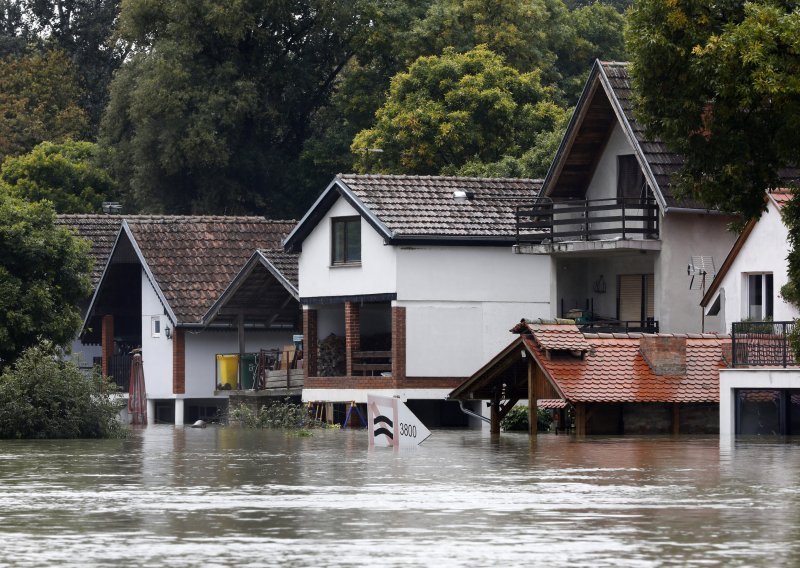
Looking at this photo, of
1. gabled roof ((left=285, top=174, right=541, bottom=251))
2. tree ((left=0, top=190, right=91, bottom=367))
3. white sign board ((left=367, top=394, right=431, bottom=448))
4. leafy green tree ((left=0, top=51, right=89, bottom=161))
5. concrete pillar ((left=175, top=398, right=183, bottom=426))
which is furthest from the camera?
leafy green tree ((left=0, top=51, right=89, bottom=161))

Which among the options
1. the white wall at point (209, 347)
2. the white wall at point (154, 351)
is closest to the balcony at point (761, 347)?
the white wall at point (209, 347)

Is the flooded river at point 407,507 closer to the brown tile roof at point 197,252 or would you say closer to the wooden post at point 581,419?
the wooden post at point 581,419

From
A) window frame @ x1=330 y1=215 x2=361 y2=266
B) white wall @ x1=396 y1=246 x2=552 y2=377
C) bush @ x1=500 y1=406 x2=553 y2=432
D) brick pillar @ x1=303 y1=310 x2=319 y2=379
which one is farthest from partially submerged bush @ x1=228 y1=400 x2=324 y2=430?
Result: bush @ x1=500 y1=406 x2=553 y2=432

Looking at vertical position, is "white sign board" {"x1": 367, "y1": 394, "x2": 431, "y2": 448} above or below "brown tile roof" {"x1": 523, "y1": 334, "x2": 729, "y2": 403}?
below

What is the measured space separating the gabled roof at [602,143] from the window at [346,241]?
5.29 meters

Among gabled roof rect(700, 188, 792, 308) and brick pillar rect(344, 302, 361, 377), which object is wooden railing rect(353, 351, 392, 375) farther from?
gabled roof rect(700, 188, 792, 308)

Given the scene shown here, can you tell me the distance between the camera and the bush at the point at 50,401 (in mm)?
41750

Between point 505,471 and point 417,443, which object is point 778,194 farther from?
point 505,471

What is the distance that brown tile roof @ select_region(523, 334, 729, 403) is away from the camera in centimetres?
4059

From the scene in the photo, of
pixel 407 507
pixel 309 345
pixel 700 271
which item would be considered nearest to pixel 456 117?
pixel 309 345

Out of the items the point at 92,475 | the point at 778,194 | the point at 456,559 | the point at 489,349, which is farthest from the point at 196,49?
the point at 456,559

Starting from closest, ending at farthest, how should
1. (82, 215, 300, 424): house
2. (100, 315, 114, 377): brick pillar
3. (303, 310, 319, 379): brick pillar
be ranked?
(303, 310, 319, 379): brick pillar → (82, 215, 300, 424): house → (100, 315, 114, 377): brick pillar

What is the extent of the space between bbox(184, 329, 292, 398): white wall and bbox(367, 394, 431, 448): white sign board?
1012 inches

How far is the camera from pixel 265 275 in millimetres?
59125
